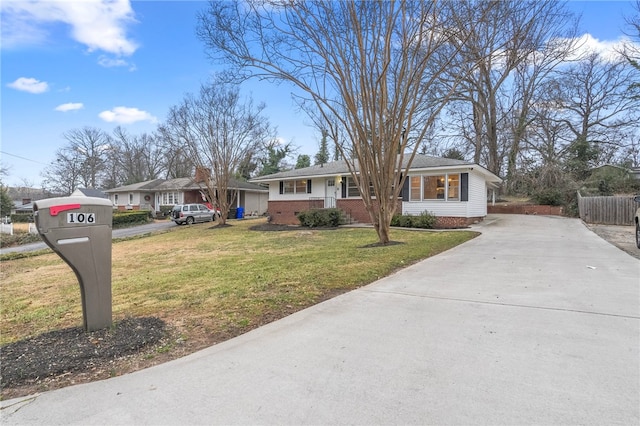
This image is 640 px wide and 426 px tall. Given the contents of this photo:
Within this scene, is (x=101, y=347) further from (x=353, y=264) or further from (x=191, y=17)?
(x=191, y=17)

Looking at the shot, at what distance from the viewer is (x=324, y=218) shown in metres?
18.2

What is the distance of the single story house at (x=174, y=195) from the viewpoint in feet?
113

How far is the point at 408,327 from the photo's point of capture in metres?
3.65

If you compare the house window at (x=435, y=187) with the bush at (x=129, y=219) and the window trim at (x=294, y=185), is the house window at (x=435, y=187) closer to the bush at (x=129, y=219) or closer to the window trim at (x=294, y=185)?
the window trim at (x=294, y=185)

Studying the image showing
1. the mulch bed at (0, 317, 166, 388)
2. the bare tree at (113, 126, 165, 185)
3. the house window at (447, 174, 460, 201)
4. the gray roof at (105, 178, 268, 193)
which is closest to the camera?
the mulch bed at (0, 317, 166, 388)

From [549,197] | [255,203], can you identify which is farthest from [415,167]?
[255,203]

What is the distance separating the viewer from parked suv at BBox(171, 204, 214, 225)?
1022 inches

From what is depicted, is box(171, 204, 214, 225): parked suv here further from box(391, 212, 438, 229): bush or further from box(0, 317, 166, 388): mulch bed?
box(0, 317, 166, 388): mulch bed

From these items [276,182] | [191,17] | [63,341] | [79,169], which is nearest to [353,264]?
[63,341]

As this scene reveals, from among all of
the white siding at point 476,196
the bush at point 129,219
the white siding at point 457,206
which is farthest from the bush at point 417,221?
the bush at point 129,219

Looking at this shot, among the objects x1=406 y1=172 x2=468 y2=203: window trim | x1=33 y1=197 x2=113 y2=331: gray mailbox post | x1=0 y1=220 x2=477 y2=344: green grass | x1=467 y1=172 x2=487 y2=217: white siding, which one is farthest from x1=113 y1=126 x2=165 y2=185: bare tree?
x1=33 y1=197 x2=113 y2=331: gray mailbox post

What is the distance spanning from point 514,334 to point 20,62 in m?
17.3

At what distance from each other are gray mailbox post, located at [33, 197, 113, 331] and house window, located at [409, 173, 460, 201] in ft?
52.1

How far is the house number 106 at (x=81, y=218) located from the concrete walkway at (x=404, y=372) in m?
1.45
